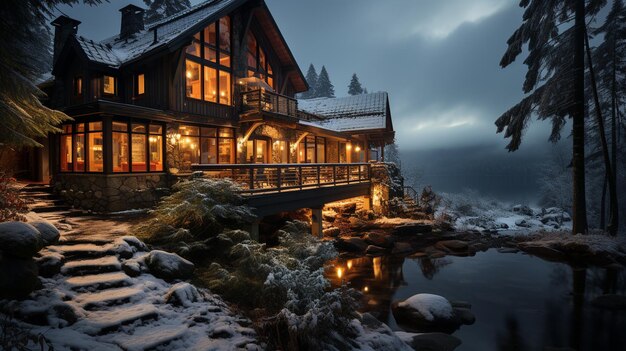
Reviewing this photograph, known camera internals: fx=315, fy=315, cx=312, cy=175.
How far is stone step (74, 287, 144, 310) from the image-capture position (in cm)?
500

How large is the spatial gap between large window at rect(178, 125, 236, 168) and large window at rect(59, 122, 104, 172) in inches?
131

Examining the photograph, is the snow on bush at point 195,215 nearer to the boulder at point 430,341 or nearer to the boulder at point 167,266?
the boulder at point 167,266

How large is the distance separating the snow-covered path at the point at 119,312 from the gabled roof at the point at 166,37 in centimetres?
1054

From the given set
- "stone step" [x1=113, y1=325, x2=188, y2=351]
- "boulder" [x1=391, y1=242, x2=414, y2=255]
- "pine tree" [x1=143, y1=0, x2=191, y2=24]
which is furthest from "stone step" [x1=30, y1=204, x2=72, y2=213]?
"pine tree" [x1=143, y1=0, x2=191, y2=24]

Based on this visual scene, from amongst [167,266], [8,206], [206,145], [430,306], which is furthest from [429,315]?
[206,145]

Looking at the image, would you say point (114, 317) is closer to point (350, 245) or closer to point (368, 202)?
point (350, 245)

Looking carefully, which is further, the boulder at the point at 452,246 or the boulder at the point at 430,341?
the boulder at the point at 452,246

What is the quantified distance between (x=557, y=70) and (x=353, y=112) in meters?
15.0

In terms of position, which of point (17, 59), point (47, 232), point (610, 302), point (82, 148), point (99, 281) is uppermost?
point (17, 59)

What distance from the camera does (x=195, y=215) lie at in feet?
27.7

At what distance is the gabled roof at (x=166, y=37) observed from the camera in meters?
14.0

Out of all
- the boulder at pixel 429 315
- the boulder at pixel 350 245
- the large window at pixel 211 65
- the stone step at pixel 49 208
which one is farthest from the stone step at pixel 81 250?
the boulder at pixel 350 245

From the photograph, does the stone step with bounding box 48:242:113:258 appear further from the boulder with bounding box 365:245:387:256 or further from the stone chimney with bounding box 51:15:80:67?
the stone chimney with bounding box 51:15:80:67

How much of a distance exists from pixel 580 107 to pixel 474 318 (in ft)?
41.7
